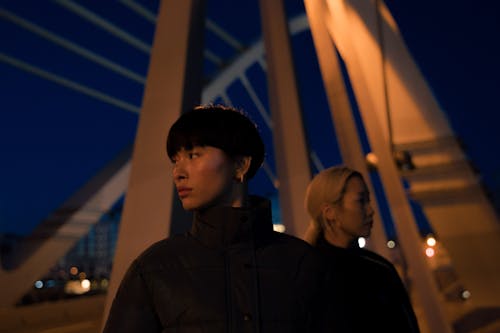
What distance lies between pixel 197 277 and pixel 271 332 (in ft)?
0.74

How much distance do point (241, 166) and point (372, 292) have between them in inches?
29.1

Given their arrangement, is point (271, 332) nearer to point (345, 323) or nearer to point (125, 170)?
point (345, 323)

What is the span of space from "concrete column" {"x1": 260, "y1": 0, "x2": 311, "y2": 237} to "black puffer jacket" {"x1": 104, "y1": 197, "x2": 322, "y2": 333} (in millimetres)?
3819

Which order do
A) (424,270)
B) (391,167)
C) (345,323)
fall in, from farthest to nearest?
(391,167) → (424,270) → (345,323)

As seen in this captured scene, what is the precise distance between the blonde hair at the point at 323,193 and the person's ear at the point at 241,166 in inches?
25.6

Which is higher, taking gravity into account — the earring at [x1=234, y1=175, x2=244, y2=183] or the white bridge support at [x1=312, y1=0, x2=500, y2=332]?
the white bridge support at [x1=312, y1=0, x2=500, y2=332]

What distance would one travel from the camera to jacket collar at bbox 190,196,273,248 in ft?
3.77

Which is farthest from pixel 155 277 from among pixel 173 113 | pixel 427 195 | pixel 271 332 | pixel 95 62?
pixel 95 62

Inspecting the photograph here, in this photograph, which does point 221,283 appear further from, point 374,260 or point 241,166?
point 374,260

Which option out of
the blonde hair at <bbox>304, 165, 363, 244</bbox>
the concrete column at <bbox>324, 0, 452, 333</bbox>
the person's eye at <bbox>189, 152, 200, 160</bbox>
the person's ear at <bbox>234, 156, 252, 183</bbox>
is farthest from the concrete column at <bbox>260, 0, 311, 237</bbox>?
the person's eye at <bbox>189, 152, 200, 160</bbox>

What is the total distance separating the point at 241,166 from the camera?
1308 millimetres

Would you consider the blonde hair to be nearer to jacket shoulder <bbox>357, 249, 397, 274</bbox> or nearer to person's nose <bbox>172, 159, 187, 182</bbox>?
jacket shoulder <bbox>357, 249, 397, 274</bbox>

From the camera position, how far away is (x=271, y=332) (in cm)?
105

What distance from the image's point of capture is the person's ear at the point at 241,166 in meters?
1.29
